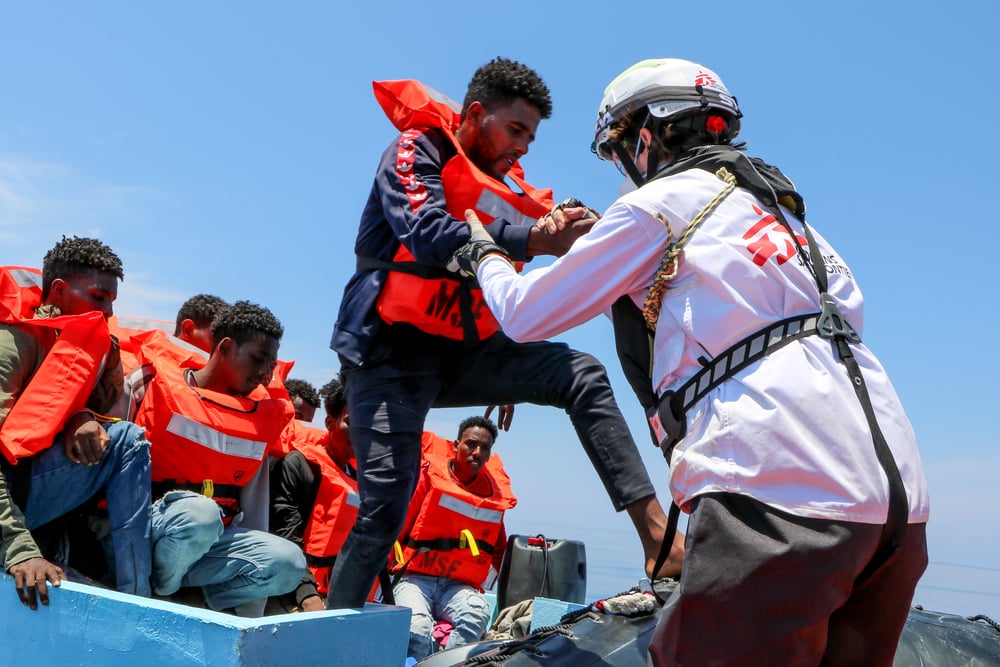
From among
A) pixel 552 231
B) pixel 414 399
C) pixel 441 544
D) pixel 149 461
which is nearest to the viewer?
pixel 552 231

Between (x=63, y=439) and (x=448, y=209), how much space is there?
5.47 ft

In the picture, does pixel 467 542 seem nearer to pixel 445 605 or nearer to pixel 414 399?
pixel 445 605

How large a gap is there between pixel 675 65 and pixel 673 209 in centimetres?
56

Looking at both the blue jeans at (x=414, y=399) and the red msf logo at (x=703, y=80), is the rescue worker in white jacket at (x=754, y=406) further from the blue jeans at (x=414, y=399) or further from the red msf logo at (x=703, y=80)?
the blue jeans at (x=414, y=399)

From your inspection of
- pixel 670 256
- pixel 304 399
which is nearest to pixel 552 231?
pixel 670 256

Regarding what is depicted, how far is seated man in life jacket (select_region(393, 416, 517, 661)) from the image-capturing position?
21.6 feet

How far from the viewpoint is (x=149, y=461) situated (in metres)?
3.74

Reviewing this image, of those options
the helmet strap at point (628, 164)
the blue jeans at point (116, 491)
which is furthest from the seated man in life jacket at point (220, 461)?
the helmet strap at point (628, 164)

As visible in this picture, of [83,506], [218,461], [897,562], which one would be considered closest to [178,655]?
[83,506]

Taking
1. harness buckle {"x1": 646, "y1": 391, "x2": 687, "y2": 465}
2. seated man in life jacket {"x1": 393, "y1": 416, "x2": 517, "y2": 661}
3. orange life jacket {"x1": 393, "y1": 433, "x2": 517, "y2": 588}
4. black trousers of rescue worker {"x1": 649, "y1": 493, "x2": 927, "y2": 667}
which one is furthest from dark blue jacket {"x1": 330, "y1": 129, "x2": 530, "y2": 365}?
orange life jacket {"x1": 393, "y1": 433, "x2": 517, "y2": 588}

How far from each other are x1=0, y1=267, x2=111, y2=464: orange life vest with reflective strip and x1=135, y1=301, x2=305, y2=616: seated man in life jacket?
0.50 meters

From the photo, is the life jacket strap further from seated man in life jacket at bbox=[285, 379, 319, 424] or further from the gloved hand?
the gloved hand

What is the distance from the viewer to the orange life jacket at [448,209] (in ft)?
11.1

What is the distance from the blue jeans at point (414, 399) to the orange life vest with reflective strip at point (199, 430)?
102cm
